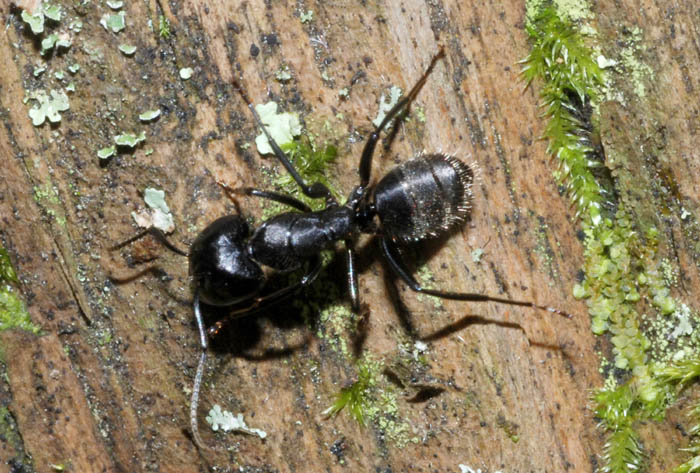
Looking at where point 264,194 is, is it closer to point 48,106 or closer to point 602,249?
point 48,106

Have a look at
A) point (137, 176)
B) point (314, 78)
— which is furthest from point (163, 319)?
point (314, 78)

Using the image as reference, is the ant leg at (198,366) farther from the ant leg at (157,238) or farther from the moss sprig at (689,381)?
the moss sprig at (689,381)

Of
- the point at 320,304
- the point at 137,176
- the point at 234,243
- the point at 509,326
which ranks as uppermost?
the point at 137,176

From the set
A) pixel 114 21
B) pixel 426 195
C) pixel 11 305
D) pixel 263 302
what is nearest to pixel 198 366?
pixel 263 302

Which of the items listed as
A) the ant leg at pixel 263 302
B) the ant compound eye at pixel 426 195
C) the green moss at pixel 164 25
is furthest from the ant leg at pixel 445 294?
the green moss at pixel 164 25

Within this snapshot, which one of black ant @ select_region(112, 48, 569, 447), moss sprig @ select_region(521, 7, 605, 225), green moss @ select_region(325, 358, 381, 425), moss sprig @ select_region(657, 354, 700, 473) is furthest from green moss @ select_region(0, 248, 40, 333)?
moss sprig @ select_region(657, 354, 700, 473)

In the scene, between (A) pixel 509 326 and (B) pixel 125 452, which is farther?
(B) pixel 125 452

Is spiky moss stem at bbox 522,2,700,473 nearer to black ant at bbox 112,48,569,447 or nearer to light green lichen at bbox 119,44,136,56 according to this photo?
black ant at bbox 112,48,569,447

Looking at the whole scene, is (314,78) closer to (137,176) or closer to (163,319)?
(137,176)
